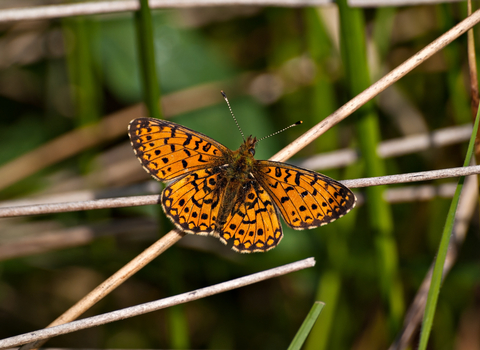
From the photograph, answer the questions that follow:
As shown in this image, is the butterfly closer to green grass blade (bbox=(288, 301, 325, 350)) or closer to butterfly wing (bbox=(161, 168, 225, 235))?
butterfly wing (bbox=(161, 168, 225, 235))

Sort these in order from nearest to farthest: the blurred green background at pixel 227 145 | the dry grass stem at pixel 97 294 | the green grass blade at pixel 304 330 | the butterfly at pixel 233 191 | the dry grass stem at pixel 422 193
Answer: the green grass blade at pixel 304 330 → the dry grass stem at pixel 97 294 → the butterfly at pixel 233 191 → the dry grass stem at pixel 422 193 → the blurred green background at pixel 227 145

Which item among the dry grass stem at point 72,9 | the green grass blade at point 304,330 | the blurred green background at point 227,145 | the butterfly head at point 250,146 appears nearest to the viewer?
the green grass blade at point 304,330

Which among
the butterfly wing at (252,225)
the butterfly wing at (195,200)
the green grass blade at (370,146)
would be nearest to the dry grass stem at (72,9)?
the green grass blade at (370,146)

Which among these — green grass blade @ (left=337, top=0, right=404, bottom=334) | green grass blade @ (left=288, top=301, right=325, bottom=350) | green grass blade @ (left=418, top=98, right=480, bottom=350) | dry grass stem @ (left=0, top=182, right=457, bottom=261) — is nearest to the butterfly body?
green grass blade @ (left=337, top=0, right=404, bottom=334)

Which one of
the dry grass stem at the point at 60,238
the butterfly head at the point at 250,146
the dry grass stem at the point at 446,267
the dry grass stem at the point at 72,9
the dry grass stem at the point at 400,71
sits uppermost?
the dry grass stem at the point at 72,9

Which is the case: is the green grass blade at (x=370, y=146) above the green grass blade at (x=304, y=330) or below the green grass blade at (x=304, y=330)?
above

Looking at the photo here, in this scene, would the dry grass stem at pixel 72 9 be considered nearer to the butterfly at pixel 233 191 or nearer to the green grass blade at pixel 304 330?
the butterfly at pixel 233 191

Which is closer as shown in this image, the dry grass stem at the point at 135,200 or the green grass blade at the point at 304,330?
the green grass blade at the point at 304,330
